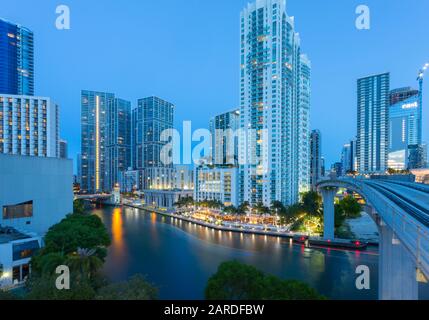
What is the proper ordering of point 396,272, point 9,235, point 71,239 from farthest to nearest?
1. point 9,235
2. point 71,239
3. point 396,272

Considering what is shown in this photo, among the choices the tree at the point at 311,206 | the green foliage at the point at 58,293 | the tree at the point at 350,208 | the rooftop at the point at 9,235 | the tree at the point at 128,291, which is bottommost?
the tree at the point at 350,208

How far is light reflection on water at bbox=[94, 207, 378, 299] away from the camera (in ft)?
33.0

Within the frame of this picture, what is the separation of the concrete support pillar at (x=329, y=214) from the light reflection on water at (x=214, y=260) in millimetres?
1318

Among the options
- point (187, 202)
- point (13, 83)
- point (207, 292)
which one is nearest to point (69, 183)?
point (207, 292)

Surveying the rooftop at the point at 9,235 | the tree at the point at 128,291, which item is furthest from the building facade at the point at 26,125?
the tree at the point at 128,291

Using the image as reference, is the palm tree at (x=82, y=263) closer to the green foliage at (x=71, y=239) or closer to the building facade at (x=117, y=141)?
the green foliage at (x=71, y=239)

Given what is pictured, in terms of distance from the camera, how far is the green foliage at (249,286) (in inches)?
202

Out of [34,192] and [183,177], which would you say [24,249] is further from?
[183,177]

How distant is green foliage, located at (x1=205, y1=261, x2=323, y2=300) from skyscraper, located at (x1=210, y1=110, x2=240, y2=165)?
27.7 meters

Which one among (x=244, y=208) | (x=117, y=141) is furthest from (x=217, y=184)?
(x=117, y=141)

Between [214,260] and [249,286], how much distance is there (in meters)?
8.21

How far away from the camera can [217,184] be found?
27047 mm

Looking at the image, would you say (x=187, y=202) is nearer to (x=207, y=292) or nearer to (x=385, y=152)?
(x=207, y=292)
